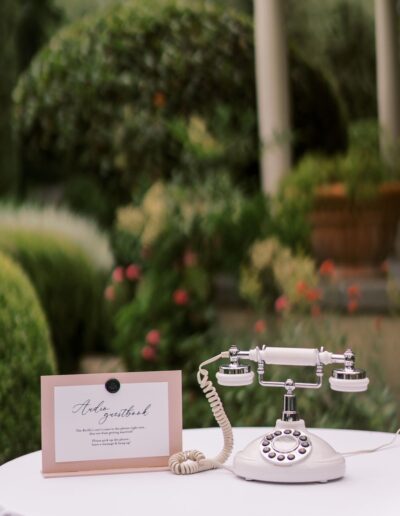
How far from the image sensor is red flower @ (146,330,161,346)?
4.23 metres

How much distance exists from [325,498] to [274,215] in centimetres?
253

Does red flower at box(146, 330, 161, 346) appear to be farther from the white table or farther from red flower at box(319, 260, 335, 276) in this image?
the white table

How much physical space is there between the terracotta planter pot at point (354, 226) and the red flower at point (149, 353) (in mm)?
786

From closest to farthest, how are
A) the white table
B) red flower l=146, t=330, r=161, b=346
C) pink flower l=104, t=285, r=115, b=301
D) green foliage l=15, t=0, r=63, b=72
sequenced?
1. the white table
2. red flower l=146, t=330, r=161, b=346
3. pink flower l=104, t=285, r=115, b=301
4. green foliage l=15, t=0, r=63, b=72

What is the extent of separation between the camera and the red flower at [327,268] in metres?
3.98

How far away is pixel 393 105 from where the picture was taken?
156 inches

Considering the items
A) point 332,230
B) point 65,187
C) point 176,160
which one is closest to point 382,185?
point 332,230

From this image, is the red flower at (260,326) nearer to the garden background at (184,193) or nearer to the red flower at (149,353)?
the garden background at (184,193)

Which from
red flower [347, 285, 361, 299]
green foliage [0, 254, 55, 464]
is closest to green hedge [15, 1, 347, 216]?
red flower [347, 285, 361, 299]

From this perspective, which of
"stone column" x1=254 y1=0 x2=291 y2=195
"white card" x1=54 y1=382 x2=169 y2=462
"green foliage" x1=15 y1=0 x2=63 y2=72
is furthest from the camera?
"green foliage" x1=15 y1=0 x2=63 y2=72

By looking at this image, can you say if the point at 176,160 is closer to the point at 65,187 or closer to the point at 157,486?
the point at 65,187

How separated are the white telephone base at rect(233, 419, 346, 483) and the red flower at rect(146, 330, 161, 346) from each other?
97.0 inches

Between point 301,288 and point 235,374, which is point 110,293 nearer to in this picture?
point 301,288

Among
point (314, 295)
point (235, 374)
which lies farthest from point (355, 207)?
point (235, 374)
